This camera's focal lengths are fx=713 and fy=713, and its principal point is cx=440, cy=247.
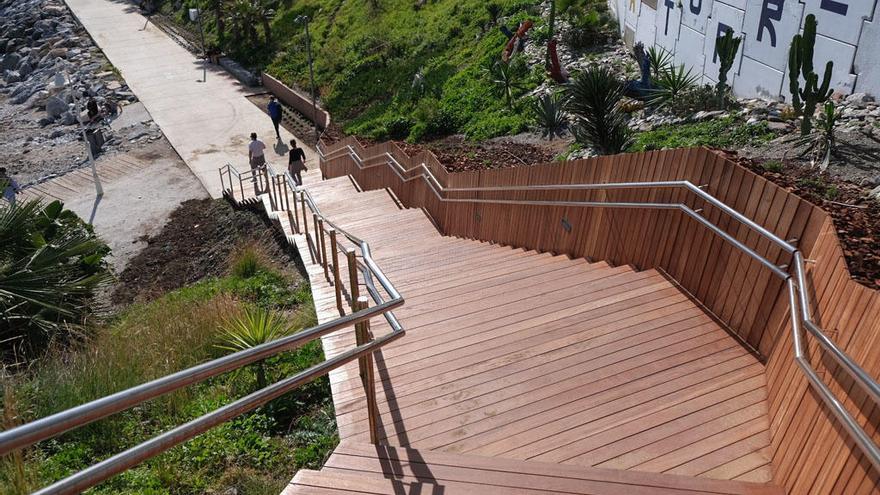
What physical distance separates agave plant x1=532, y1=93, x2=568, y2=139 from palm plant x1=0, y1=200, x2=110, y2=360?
9364 mm

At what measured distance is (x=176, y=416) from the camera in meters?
5.99

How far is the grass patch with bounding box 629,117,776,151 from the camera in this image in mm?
10406

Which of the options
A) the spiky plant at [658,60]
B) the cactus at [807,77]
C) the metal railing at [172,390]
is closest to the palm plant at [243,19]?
the spiky plant at [658,60]

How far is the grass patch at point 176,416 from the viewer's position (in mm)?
5043

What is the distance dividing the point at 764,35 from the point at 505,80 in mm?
7151

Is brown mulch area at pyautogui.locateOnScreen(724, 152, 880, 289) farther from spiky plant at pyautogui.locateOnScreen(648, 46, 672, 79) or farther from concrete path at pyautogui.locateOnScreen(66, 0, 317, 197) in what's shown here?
concrete path at pyautogui.locateOnScreen(66, 0, 317, 197)

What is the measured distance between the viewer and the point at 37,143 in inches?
1080

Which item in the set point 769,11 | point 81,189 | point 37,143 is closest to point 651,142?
point 769,11

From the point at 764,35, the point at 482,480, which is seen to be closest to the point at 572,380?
the point at 482,480

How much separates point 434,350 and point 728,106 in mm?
9853

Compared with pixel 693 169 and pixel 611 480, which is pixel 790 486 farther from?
pixel 693 169

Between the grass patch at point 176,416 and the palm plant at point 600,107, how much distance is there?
209 inches

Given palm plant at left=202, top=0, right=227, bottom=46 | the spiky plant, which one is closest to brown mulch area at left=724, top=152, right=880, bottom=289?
the spiky plant

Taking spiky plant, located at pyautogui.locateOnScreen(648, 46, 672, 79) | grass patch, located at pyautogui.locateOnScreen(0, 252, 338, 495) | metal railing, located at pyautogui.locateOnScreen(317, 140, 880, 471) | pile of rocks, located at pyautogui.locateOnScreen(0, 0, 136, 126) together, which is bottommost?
pile of rocks, located at pyautogui.locateOnScreen(0, 0, 136, 126)
